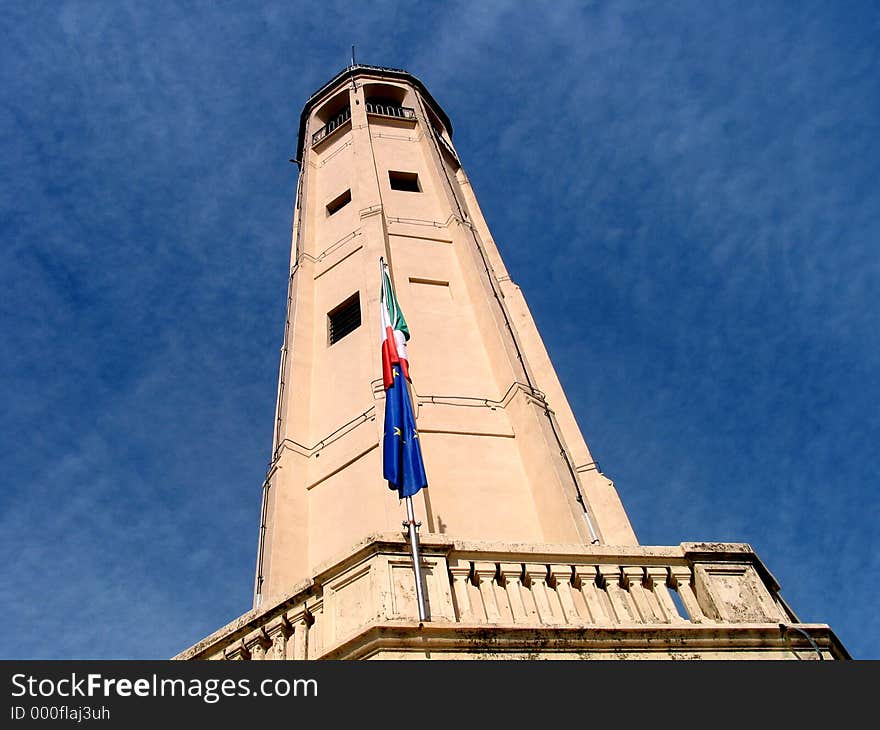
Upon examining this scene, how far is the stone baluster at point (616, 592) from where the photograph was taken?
9992 millimetres

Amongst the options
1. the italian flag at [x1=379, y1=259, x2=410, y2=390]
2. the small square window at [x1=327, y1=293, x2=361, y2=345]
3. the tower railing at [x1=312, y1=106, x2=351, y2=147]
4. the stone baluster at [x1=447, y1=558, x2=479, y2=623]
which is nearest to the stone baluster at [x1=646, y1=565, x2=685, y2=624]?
the stone baluster at [x1=447, y1=558, x2=479, y2=623]

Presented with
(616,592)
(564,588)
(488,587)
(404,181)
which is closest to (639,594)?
(616,592)

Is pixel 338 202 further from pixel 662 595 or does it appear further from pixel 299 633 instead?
pixel 662 595

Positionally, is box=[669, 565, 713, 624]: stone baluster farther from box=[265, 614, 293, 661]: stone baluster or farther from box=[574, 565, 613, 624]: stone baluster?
box=[265, 614, 293, 661]: stone baluster

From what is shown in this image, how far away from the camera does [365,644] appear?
8.67m

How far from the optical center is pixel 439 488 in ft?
48.9

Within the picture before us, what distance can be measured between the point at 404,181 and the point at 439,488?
14595 millimetres

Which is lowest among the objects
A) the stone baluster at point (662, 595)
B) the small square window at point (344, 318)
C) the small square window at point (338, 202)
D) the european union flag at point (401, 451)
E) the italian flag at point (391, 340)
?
the stone baluster at point (662, 595)

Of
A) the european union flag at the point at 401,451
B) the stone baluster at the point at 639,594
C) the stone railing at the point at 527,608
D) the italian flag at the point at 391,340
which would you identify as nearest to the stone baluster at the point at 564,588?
the stone railing at the point at 527,608

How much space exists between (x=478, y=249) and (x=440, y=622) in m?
14.8

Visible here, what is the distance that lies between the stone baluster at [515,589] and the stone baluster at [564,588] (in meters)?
0.40

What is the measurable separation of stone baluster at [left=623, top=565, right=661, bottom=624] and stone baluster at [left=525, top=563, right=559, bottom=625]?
99 centimetres

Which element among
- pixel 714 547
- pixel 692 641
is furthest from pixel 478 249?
pixel 692 641

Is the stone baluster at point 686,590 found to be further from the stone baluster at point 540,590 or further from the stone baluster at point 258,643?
the stone baluster at point 258,643
